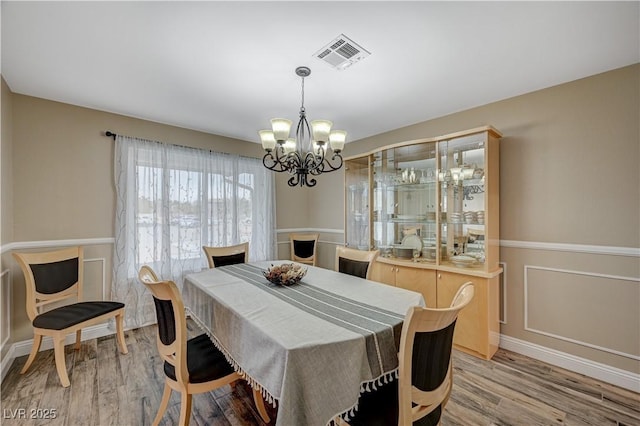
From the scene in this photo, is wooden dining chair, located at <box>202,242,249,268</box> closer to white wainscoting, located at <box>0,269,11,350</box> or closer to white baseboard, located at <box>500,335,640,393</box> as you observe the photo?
white wainscoting, located at <box>0,269,11,350</box>

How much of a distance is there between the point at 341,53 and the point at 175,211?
111 inches

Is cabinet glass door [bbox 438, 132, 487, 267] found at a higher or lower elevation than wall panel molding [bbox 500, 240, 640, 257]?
higher

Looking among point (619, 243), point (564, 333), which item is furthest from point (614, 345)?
point (619, 243)

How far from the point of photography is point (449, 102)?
9.53 ft

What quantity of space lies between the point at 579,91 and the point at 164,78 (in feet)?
12.0

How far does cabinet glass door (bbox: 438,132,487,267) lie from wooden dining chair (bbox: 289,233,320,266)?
209 centimetres

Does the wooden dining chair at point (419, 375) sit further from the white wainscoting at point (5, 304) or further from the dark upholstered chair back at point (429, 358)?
the white wainscoting at point (5, 304)

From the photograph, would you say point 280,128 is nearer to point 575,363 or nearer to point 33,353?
point 33,353

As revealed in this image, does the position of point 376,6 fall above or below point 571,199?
above

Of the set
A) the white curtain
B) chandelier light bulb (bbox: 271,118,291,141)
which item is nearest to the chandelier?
chandelier light bulb (bbox: 271,118,291,141)

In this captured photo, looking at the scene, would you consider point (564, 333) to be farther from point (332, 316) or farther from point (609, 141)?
point (332, 316)

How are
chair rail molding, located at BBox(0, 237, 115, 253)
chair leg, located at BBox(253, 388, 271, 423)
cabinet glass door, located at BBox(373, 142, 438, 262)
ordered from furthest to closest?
1. cabinet glass door, located at BBox(373, 142, 438, 262)
2. chair rail molding, located at BBox(0, 237, 115, 253)
3. chair leg, located at BBox(253, 388, 271, 423)

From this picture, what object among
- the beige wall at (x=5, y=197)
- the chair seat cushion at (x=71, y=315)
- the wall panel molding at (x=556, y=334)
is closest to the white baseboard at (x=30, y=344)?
the beige wall at (x=5, y=197)

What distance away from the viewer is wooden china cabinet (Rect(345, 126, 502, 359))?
8.65 feet
